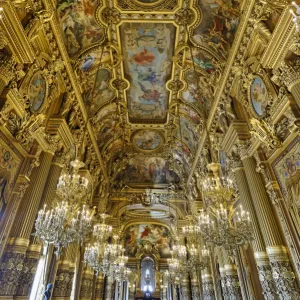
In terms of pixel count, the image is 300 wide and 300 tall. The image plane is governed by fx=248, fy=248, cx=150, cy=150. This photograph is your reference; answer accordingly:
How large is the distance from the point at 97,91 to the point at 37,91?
4.66 meters

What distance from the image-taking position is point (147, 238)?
25391 millimetres

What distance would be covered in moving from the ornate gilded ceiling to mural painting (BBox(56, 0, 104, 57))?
0.03 meters

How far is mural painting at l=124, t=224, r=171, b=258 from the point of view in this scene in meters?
24.4

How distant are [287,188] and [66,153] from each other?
7928 millimetres

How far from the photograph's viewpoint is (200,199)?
1574 cm


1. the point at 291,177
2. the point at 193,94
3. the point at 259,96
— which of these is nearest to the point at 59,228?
the point at 291,177

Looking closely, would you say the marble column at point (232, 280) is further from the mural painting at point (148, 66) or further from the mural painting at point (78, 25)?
the mural painting at point (78, 25)

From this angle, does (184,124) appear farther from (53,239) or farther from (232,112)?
(53,239)

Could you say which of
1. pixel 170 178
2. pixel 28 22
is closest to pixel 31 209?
pixel 28 22

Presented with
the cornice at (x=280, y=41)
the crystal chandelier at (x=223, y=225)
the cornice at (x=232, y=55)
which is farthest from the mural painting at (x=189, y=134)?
the crystal chandelier at (x=223, y=225)

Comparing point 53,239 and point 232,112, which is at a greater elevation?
point 232,112

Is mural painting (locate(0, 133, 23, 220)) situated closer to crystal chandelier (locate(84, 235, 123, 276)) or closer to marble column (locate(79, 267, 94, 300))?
crystal chandelier (locate(84, 235, 123, 276))

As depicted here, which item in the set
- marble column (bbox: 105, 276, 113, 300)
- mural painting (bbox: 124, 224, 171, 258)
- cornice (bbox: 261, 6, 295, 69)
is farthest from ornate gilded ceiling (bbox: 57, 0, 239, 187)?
mural painting (bbox: 124, 224, 171, 258)

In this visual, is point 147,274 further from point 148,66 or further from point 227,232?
point 227,232
